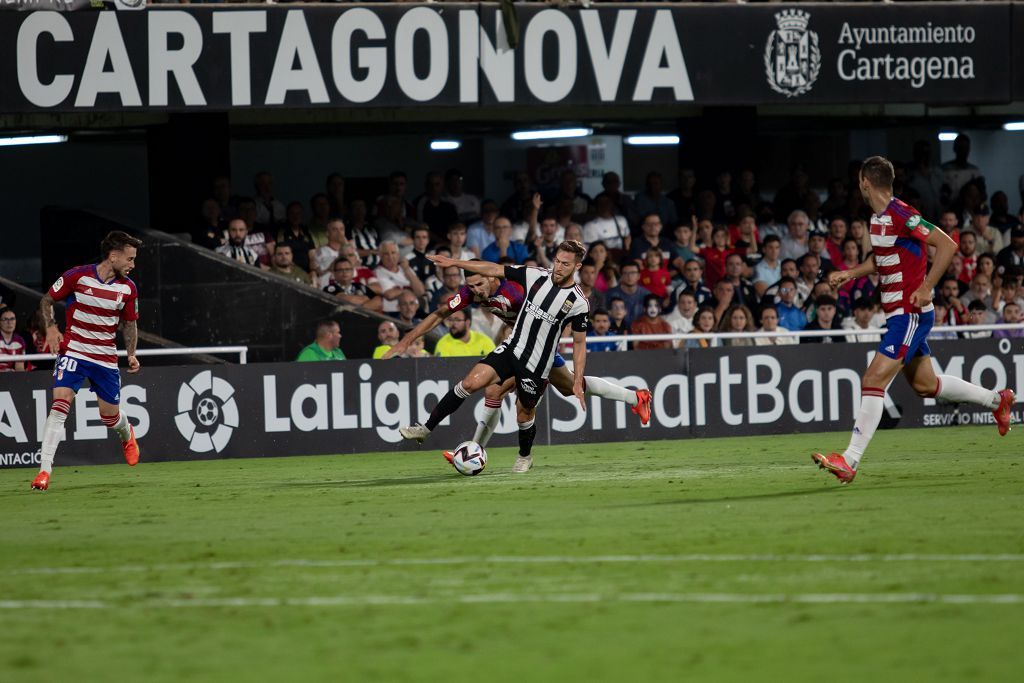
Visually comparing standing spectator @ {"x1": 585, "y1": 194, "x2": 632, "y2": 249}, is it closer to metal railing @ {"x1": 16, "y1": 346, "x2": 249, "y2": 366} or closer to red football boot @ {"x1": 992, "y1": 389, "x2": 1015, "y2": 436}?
metal railing @ {"x1": 16, "y1": 346, "x2": 249, "y2": 366}

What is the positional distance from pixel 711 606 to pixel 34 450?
11.2 m

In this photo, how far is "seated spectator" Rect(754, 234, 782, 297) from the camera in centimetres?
2023

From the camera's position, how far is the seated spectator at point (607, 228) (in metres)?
20.6

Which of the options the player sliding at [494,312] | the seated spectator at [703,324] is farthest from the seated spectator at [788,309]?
the player sliding at [494,312]

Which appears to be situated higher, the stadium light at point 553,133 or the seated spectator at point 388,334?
the stadium light at point 553,133

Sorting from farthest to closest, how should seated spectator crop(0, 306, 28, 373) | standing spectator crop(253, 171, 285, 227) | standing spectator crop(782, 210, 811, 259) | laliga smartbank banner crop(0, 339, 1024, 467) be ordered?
standing spectator crop(782, 210, 811, 259) < standing spectator crop(253, 171, 285, 227) < seated spectator crop(0, 306, 28, 373) < laliga smartbank banner crop(0, 339, 1024, 467)

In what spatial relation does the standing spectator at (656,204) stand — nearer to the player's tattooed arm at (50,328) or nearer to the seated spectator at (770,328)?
the seated spectator at (770,328)

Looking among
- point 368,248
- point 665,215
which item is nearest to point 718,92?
point 665,215

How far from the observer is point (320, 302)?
1834 cm

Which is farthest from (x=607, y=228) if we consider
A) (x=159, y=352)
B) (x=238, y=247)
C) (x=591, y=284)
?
(x=159, y=352)

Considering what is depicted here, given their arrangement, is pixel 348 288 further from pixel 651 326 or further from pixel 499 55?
pixel 651 326

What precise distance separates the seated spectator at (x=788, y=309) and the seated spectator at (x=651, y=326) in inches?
59.5

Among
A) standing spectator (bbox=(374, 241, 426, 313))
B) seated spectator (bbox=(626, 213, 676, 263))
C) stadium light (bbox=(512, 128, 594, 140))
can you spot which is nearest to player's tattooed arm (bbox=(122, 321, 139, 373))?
standing spectator (bbox=(374, 241, 426, 313))

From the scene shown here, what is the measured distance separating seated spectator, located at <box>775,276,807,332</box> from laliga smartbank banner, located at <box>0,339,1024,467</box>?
1.31 meters
